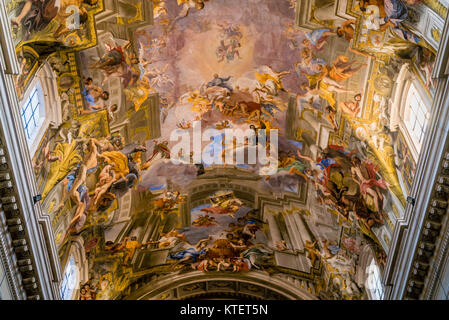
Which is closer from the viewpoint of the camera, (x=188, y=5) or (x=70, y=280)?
(x=188, y=5)

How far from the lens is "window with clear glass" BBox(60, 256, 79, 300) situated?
15.6 m

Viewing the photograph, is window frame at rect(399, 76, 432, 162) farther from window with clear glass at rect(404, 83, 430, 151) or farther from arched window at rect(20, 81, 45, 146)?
arched window at rect(20, 81, 45, 146)

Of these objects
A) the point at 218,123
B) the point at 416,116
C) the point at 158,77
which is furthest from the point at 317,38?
the point at 158,77

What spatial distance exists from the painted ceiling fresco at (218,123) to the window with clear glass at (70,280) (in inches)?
8.3

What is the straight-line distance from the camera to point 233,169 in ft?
61.4

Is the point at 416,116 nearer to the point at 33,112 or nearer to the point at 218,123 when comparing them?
the point at 218,123

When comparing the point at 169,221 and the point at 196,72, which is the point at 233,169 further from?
the point at 196,72

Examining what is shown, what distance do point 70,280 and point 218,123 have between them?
7.03 meters

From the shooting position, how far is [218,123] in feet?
55.8

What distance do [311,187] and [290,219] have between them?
2189mm

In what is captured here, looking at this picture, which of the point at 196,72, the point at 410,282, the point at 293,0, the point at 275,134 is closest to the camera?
the point at 410,282

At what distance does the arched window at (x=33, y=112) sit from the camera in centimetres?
1205

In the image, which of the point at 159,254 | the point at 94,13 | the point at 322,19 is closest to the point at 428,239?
the point at 322,19

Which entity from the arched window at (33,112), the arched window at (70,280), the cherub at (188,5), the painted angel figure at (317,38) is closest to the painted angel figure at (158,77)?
the cherub at (188,5)
